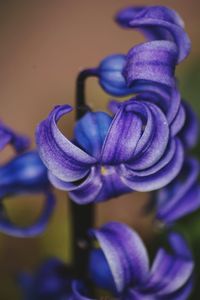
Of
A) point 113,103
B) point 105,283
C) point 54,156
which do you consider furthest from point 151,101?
point 105,283

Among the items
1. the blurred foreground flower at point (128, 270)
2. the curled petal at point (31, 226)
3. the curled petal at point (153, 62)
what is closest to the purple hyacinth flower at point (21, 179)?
the curled petal at point (31, 226)

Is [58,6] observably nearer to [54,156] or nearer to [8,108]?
[8,108]

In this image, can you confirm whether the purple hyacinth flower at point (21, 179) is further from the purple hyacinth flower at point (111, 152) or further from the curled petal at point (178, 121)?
the curled petal at point (178, 121)

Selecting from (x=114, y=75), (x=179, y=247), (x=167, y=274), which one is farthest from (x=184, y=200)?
(x=114, y=75)

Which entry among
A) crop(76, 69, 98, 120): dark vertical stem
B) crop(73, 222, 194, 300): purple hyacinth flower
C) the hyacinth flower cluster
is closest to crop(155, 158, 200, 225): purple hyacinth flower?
the hyacinth flower cluster

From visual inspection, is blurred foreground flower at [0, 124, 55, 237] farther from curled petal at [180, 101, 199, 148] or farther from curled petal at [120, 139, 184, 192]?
curled petal at [180, 101, 199, 148]

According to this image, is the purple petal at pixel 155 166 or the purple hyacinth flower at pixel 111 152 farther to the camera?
the purple petal at pixel 155 166
